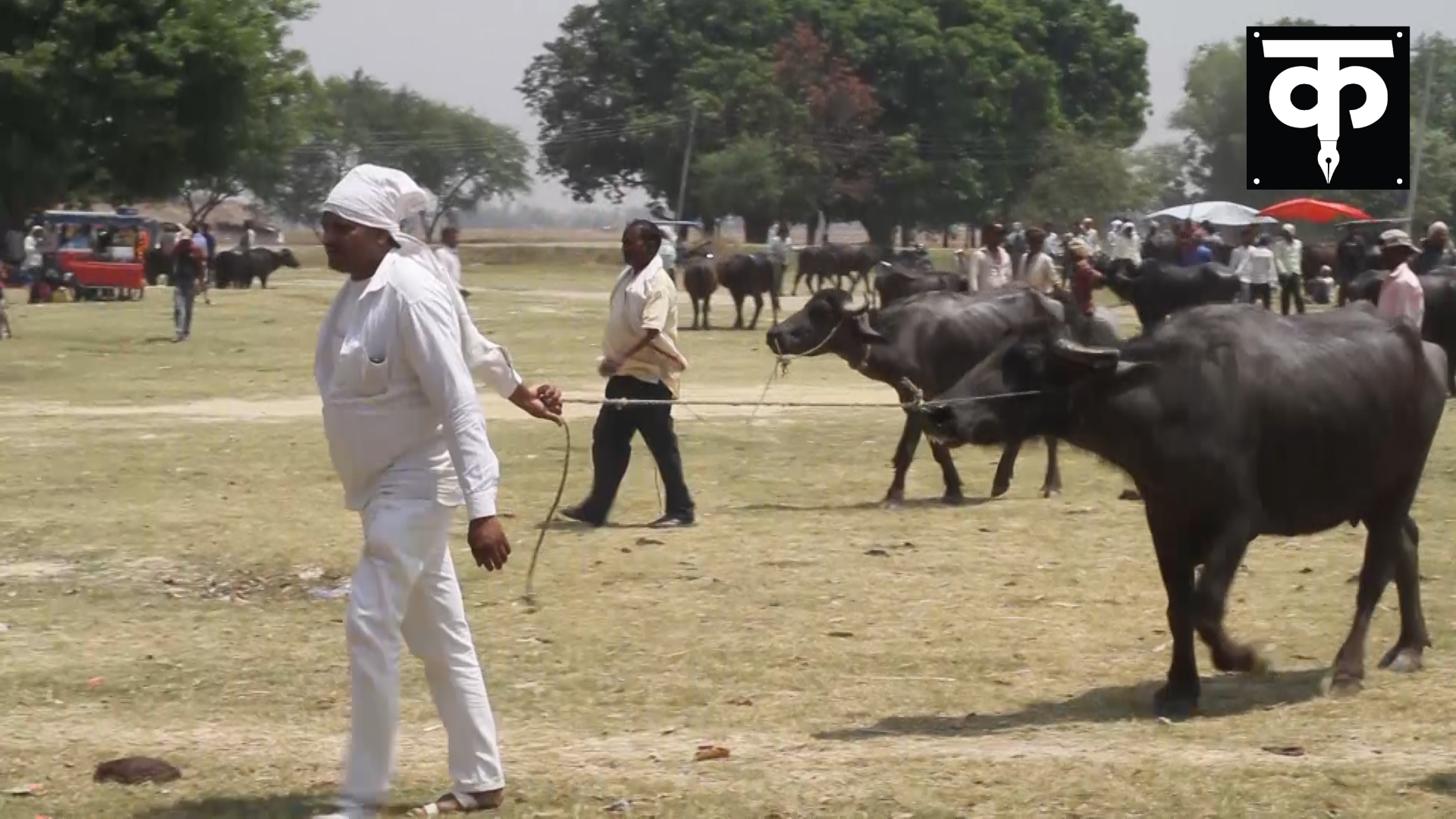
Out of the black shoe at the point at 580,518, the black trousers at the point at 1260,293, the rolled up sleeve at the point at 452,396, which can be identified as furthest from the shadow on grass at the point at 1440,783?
the black trousers at the point at 1260,293

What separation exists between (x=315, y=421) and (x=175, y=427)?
4.24 feet

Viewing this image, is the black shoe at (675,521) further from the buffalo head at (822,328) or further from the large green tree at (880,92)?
the large green tree at (880,92)

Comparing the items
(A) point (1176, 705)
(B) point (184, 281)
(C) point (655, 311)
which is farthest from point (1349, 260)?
(A) point (1176, 705)

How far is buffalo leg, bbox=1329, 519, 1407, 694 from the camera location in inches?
335

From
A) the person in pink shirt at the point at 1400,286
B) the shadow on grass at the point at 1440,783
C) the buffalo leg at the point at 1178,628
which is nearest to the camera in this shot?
the shadow on grass at the point at 1440,783

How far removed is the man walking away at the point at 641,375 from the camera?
41.8 ft

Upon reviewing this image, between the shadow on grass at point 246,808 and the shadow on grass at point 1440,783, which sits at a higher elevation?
the shadow on grass at point 246,808

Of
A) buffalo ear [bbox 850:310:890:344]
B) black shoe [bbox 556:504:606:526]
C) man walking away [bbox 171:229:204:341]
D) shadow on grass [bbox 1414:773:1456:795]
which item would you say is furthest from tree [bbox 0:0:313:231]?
shadow on grass [bbox 1414:773:1456:795]

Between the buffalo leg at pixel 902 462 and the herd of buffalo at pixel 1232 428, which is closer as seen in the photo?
the herd of buffalo at pixel 1232 428

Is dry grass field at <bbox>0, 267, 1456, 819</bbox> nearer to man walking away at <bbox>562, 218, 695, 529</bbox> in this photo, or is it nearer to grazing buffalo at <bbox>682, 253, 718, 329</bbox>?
man walking away at <bbox>562, 218, 695, 529</bbox>

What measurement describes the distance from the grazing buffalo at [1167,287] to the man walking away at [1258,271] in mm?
4161

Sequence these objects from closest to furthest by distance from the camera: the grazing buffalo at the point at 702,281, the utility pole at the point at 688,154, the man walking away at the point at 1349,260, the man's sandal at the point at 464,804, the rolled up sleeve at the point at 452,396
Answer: the rolled up sleeve at the point at 452,396, the man's sandal at the point at 464,804, the grazing buffalo at the point at 702,281, the man walking away at the point at 1349,260, the utility pole at the point at 688,154

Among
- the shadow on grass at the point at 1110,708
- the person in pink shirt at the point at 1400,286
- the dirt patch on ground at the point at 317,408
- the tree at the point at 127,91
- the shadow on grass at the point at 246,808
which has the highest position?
the tree at the point at 127,91

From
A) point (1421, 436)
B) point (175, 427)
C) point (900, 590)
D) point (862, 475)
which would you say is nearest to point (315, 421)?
point (175, 427)
